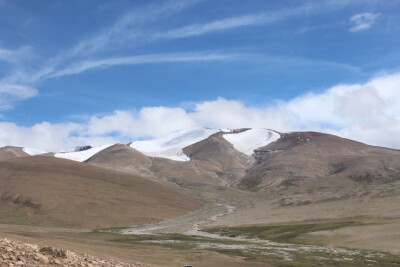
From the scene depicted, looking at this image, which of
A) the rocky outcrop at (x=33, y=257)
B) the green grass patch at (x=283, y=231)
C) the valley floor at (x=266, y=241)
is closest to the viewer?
the rocky outcrop at (x=33, y=257)

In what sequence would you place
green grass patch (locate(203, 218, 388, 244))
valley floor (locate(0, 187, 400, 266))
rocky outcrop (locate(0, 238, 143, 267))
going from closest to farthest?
rocky outcrop (locate(0, 238, 143, 267)) → valley floor (locate(0, 187, 400, 266)) → green grass patch (locate(203, 218, 388, 244))

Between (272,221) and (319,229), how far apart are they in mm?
44564

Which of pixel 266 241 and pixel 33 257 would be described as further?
pixel 266 241

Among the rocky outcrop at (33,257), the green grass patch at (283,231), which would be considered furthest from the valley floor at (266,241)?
the rocky outcrop at (33,257)

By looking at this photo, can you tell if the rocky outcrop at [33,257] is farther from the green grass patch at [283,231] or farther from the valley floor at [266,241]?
the green grass patch at [283,231]

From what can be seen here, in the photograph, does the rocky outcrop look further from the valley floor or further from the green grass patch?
the green grass patch

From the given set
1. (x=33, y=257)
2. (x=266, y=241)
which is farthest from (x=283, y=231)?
(x=33, y=257)

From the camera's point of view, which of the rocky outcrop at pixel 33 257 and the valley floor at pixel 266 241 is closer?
the rocky outcrop at pixel 33 257

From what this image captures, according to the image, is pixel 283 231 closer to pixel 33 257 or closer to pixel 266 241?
pixel 266 241

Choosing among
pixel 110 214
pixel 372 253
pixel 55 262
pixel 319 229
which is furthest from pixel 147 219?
pixel 55 262

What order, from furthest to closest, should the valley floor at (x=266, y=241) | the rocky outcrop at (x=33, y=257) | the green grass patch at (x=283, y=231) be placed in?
the green grass patch at (x=283, y=231) < the valley floor at (x=266, y=241) < the rocky outcrop at (x=33, y=257)

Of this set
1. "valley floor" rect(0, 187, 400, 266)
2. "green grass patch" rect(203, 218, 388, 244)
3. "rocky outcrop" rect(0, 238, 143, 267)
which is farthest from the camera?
"green grass patch" rect(203, 218, 388, 244)

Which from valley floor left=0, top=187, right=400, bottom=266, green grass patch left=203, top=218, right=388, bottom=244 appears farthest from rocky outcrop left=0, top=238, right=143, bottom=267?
green grass patch left=203, top=218, right=388, bottom=244

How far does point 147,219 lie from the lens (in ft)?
624
